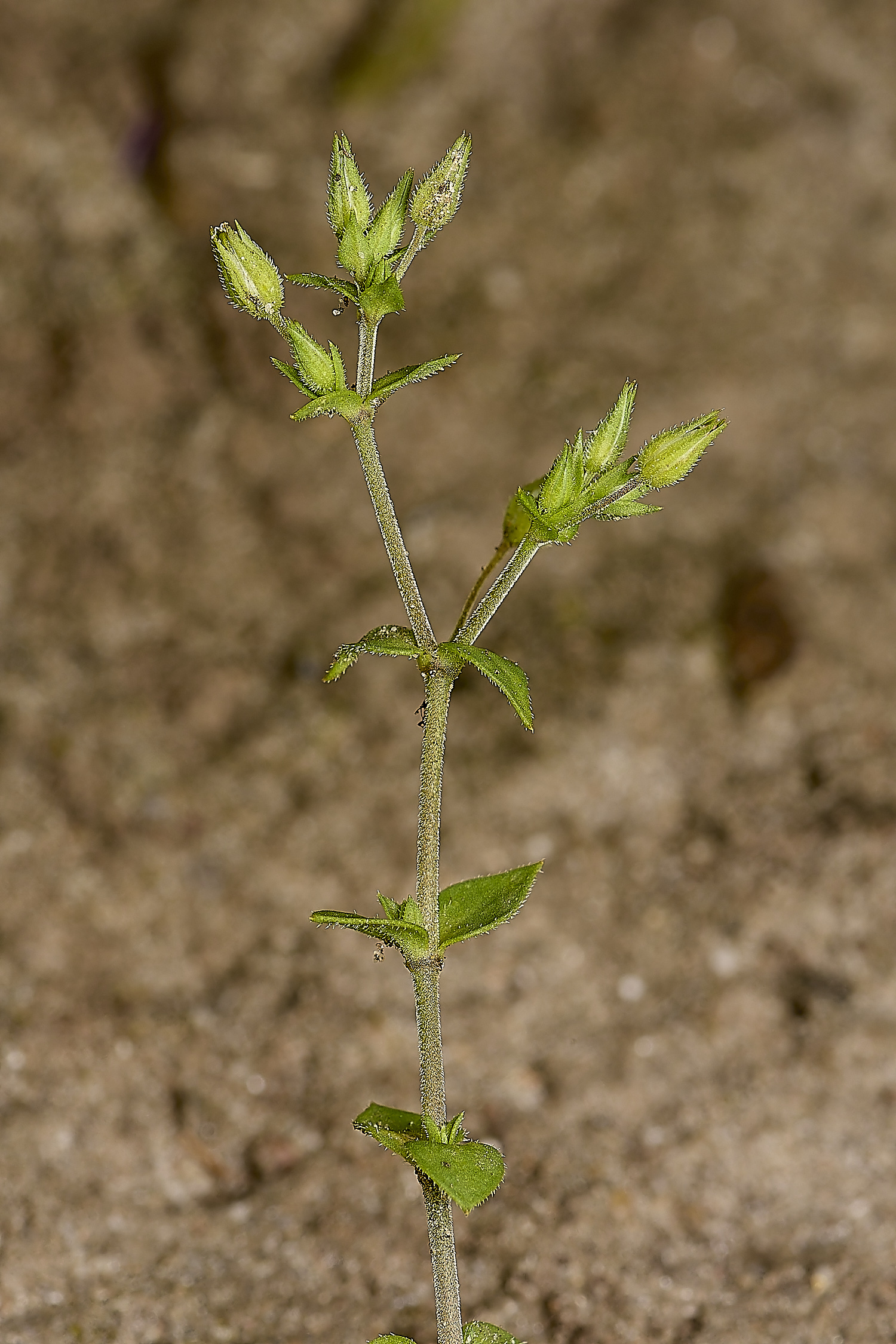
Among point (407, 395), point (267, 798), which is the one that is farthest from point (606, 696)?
point (407, 395)

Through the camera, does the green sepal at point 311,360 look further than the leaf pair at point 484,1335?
No

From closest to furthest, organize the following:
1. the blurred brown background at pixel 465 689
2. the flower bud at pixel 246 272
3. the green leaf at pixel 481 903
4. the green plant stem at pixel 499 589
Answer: the flower bud at pixel 246 272
the green plant stem at pixel 499 589
the green leaf at pixel 481 903
the blurred brown background at pixel 465 689

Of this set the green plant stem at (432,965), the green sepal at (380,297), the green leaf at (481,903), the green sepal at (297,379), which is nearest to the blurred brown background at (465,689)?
the green plant stem at (432,965)

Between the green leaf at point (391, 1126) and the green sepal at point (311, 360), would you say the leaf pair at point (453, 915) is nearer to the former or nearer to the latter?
the green leaf at point (391, 1126)

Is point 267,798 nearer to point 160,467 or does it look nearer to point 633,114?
point 160,467

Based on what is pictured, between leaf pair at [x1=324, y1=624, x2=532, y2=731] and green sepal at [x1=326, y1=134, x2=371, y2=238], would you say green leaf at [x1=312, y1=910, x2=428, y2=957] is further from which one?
green sepal at [x1=326, y1=134, x2=371, y2=238]

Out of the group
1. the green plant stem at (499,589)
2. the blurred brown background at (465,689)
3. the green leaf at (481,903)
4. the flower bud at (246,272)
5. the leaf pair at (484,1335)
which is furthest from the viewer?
the blurred brown background at (465,689)

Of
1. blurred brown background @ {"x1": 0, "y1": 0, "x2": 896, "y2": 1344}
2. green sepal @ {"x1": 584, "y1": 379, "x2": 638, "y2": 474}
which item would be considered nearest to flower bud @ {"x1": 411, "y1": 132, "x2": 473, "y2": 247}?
green sepal @ {"x1": 584, "y1": 379, "x2": 638, "y2": 474}
